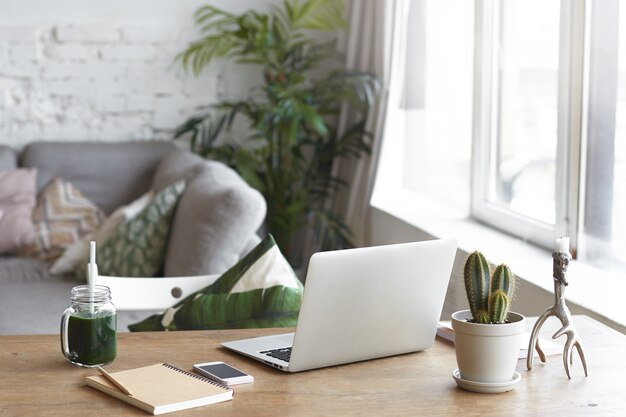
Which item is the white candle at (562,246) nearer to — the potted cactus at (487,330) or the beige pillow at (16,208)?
the potted cactus at (487,330)

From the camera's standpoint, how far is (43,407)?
141cm

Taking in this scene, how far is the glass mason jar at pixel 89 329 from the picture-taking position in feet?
5.27

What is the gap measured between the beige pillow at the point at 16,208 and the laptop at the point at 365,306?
267cm

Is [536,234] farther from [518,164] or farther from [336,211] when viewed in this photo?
[336,211]

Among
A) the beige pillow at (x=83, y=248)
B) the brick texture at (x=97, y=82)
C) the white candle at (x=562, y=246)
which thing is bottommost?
the beige pillow at (x=83, y=248)

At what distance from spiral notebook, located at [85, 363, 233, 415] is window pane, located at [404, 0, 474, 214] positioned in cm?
243

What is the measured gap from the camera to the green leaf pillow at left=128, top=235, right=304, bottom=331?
204 centimetres

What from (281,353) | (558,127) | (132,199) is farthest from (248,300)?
(132,199)

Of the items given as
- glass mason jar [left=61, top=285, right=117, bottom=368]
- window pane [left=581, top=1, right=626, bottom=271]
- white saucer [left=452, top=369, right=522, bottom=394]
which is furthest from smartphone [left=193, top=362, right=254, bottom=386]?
window pane [left=581, top=1, right=626, bottom=271]

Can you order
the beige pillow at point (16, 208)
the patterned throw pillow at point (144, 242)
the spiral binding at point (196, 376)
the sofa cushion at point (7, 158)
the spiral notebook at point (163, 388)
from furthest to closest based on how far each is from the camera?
the sofa cushion at point (7, 158), the beige pillow at point (16, 208), the patterned throw pillow at point (144, 242), the spiral binding at point (196, 376), the spiral notebook at point (163, 388)

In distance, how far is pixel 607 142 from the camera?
9.01ft

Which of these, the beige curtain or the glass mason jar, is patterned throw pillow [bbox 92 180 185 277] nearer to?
the beige curtain

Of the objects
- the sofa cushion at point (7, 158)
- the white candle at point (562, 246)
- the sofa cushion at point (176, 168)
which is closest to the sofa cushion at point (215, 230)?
the sofa cushion at point (176, 168)

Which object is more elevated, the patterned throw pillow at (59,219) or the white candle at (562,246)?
the white candle at (562,246)
